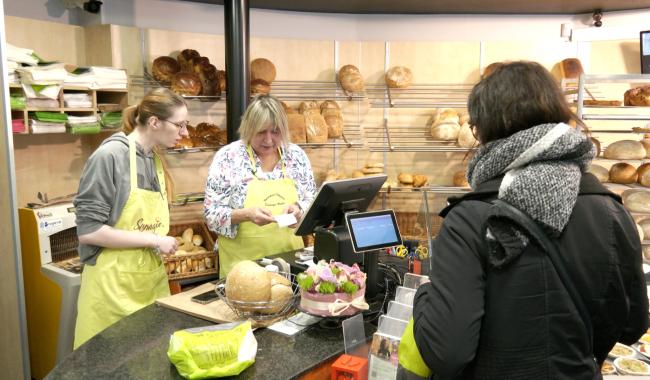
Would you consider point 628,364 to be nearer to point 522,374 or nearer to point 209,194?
point 522,374

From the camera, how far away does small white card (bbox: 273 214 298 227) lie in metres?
2.30

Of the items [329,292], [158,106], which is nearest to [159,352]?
[329,292]

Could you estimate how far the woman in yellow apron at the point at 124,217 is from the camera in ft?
6.66

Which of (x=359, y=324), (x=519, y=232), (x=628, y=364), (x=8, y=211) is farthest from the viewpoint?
(x=8, y=211)

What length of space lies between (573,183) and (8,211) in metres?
2.42

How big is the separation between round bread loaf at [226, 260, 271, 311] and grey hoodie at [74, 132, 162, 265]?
738 millimetres

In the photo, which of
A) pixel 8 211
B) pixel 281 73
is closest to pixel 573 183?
pixel 8 211

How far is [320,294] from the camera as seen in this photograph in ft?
5.18

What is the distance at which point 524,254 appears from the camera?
1019 mm

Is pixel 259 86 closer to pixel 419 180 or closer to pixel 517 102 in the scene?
pixel 419 180

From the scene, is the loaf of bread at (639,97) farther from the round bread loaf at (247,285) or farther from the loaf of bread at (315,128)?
the round bread loaf at (247,285)

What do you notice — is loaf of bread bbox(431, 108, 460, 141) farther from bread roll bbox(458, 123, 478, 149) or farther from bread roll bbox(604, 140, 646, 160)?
bread roll bbox(604, 140, 646, 160)

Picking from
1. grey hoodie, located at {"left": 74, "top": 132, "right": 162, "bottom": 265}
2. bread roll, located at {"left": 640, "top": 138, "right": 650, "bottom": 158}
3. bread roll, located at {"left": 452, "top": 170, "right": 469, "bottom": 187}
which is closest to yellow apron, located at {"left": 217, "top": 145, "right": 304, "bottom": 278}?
grey hoodie, located at {"left": 74, "top": 132, "right": 162, "bottom": 265}

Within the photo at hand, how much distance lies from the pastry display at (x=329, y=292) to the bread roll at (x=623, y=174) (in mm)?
2900
